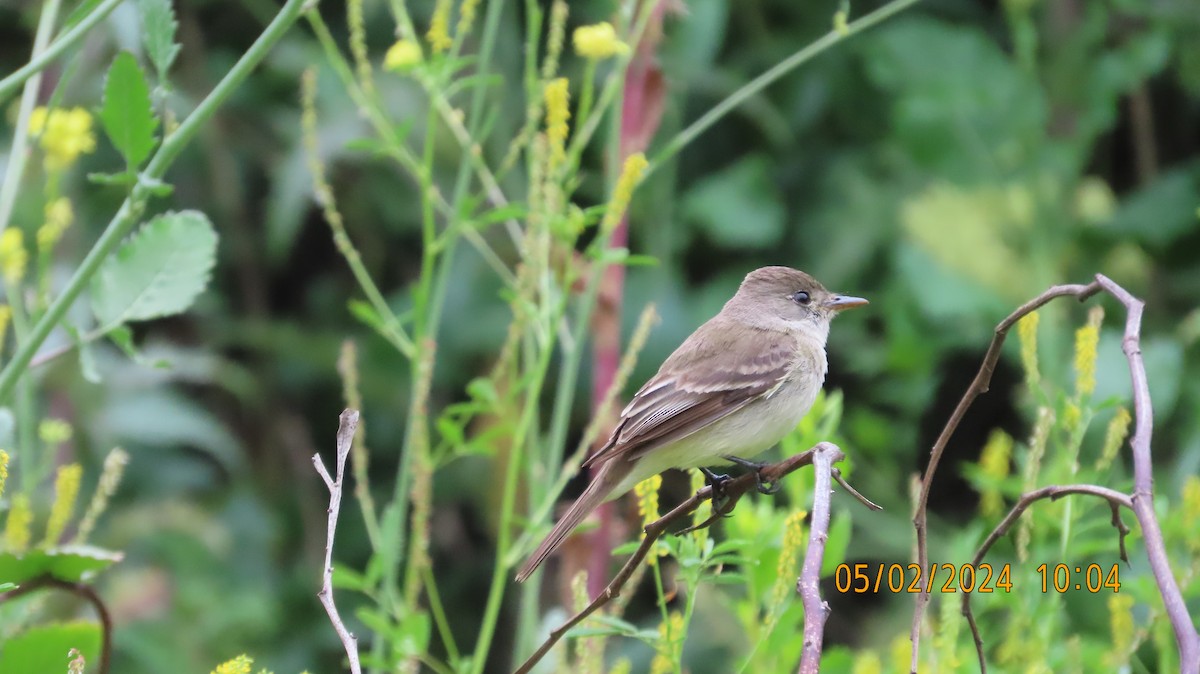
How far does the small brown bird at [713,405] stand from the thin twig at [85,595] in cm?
89

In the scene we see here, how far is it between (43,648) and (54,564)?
0.12 m

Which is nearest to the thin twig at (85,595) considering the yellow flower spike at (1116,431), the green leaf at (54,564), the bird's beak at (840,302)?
the green leaf at (54,564)

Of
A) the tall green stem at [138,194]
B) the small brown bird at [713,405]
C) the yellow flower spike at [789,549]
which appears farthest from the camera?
the small brown bird at [713,405]

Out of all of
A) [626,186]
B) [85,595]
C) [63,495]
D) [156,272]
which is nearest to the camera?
[85,595]

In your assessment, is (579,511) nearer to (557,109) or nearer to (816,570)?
(557,109)

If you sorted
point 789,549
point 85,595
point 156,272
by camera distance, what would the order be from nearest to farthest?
point 789,549 < point 85,595 < point 156,272

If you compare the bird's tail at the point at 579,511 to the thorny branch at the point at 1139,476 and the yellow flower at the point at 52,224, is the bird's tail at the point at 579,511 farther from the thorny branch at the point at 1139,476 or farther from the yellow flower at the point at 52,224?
the yellow flower at the point at 52,224

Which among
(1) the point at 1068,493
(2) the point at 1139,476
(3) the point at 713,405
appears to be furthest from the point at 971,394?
(3) the point at 713,405

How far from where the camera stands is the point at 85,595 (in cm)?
173

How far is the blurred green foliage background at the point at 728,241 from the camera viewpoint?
13.2 feet

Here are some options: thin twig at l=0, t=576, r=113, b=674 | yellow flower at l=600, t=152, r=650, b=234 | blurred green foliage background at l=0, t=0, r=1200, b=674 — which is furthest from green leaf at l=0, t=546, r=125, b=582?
blurred green foliage background at l=0, t=0, r=1200, b=674

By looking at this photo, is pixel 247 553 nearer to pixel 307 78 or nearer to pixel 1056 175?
pixel 307 78

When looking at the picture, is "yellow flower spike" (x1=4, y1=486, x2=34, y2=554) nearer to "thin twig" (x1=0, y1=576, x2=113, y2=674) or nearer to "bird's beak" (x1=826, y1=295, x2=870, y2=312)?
"thin twig" (x1=0, y1=576, x2=113, y2=674)

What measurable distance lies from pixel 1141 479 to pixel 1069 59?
135 inches
